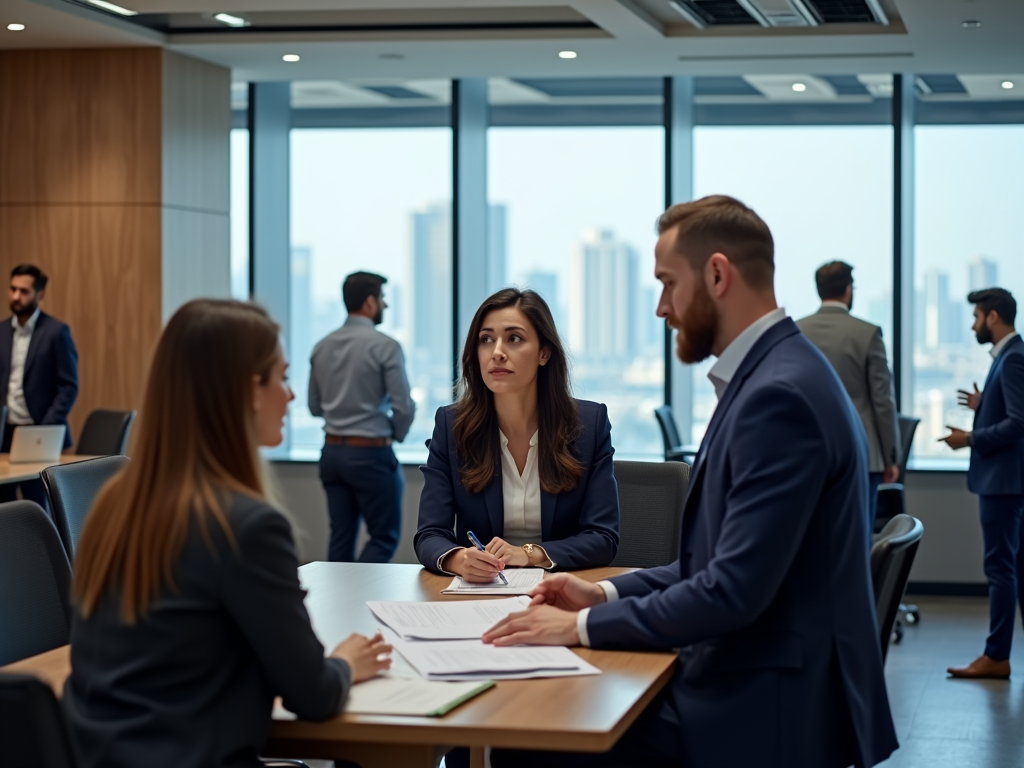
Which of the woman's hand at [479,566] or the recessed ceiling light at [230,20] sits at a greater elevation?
the recessed ceiling light at [230,20]

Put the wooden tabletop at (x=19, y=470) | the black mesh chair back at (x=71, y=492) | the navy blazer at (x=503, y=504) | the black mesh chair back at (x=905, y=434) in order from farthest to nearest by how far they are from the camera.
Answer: the black mesh chair back at (x=905, y=434) → the wooden tabletop at (x=19, y=470) → the black mesh chair back at (x=71, y=492) → the navy blazer at (x=503, y=504)

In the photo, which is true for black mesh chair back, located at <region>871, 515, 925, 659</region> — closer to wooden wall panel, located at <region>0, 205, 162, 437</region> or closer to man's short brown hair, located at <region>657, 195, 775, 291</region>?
man's short brown hair, located at <region>657, 195, 775, 291</region>

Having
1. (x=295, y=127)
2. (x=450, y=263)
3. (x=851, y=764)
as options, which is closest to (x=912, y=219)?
(x=450, y=263)

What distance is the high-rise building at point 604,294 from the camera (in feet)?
27.2

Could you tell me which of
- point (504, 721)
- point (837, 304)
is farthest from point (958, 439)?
point (504, 721)

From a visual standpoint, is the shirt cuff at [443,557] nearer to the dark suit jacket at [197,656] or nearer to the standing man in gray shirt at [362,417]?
the dark suit jacket at [197,656]

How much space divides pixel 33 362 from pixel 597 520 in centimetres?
445

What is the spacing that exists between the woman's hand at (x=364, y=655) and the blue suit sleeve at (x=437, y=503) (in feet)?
3.28

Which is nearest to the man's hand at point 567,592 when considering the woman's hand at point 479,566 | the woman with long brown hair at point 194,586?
the woman's hand at point 479,566

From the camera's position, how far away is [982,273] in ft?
25.7

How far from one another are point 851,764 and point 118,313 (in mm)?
6024

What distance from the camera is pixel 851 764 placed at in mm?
2154

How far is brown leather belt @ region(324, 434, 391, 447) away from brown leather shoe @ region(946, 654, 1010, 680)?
9.83ft

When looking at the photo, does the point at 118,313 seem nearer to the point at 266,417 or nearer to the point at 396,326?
the point at 396,326
